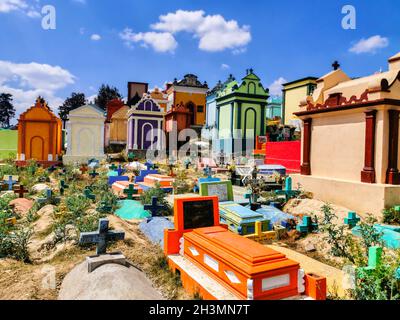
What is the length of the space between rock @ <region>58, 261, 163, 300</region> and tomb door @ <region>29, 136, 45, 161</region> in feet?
64.7

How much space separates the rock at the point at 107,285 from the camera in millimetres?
3865

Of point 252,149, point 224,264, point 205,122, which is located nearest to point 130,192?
point 224,264

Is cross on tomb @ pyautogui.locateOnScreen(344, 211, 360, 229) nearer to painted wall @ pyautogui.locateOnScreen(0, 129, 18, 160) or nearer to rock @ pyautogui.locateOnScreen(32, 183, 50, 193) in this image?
rock @ pyautogui.locateOnScreen(32, 183, 50, 193)

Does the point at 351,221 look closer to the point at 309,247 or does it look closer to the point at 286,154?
the point at 309,247

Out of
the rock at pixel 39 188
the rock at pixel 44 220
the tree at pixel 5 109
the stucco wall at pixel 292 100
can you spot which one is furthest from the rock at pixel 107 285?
the tree at pixel 5 109

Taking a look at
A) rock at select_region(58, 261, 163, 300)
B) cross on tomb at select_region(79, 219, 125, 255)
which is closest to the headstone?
rock at select_region(58, 261, 163, 300)

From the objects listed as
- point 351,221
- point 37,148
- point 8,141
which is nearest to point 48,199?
point 351,221

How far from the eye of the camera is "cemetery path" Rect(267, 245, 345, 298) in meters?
4.96

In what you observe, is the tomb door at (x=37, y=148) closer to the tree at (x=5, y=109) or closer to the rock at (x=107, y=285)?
the rock at (x=107, y=285)

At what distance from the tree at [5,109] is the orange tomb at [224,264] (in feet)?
238

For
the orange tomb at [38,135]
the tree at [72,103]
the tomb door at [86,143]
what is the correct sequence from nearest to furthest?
the orange tomb at [38,135], the tomb door at [86,143], the tree at [72,103]

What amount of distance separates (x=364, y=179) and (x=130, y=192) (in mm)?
7960

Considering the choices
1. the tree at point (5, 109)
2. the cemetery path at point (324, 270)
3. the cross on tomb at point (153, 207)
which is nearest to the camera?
the cemetery path at point (324, 270)

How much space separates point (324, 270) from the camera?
5.94m
